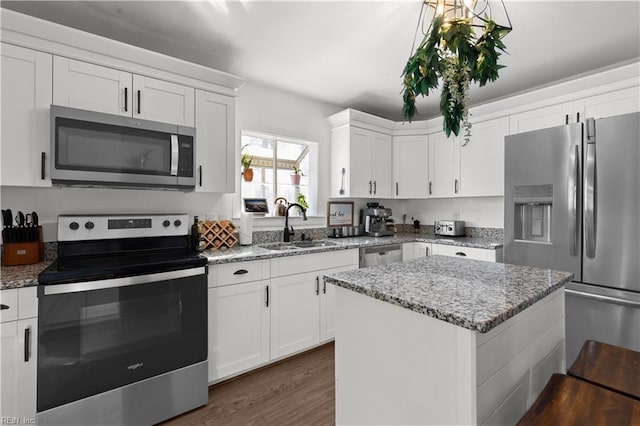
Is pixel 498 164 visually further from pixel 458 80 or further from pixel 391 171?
pixel 458 80

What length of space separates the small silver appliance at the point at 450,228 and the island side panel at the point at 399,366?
2758mm

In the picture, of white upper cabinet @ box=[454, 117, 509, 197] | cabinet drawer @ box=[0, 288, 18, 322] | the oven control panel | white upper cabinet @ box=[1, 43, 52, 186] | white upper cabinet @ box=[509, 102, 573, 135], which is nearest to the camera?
cabinet drawer @ box=[0, 288, 18, 322]

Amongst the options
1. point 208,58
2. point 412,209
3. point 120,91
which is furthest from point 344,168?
point 120,91

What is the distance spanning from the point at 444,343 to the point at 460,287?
32 centimetres

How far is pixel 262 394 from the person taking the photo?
2111 millimetres

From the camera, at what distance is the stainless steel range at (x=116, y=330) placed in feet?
5.02

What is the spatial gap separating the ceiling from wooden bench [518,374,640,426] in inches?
81.1

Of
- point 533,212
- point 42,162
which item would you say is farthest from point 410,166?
point 42,162

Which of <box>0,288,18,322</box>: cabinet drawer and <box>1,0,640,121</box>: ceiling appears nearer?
<box>0,288,18,322</box>: cabinet drawer

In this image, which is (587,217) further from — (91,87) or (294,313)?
(91,87)

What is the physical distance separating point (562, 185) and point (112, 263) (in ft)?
10.3

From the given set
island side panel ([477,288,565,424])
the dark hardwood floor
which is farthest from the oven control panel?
island side panel ([477,288,565,424])

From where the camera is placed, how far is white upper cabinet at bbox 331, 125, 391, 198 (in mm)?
3424

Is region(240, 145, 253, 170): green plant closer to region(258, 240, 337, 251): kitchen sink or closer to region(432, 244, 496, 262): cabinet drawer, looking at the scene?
region(258, 240, 337, 251): kitchen sink
